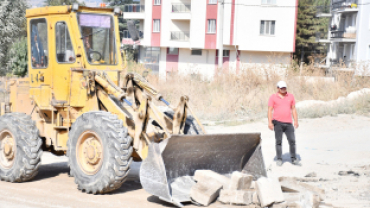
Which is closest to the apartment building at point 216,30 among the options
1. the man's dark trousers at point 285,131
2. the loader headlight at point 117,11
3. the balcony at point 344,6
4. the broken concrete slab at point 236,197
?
the balcony at point 344,6

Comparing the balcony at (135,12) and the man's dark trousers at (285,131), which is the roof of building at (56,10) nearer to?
the man's dark trousers at (285,131)

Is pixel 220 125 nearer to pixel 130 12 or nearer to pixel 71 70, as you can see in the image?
pixel 71 70

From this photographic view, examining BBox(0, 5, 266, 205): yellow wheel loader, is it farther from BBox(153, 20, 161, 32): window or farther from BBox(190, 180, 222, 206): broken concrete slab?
BBox(153, 20, 161, 32): window

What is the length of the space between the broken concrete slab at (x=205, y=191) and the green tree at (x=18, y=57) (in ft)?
96.8

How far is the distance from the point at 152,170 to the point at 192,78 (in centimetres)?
1561

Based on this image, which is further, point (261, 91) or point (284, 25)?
point (284, 25)

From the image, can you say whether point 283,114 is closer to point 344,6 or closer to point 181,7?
point 181,7

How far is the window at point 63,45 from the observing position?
28.2ft

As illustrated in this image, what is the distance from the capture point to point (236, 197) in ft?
22.8

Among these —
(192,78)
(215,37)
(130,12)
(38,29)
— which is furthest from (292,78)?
(130,12)

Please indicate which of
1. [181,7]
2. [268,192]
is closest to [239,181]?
[268,192]

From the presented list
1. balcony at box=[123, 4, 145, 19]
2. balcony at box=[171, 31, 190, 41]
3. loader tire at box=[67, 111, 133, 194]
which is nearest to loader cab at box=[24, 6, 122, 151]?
loader tire at box=[67, 111, 133, 194]

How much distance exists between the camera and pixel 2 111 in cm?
984

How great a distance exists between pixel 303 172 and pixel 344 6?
38.0 metres
